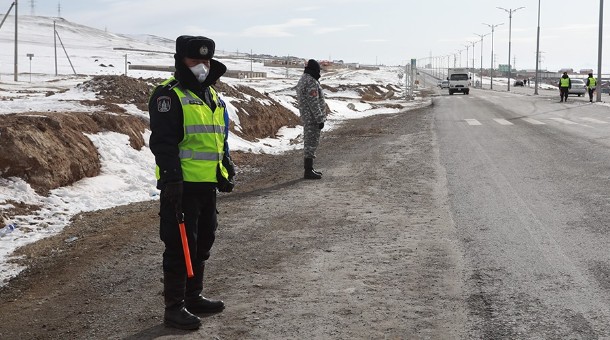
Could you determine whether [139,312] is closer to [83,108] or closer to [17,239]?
[17,239]

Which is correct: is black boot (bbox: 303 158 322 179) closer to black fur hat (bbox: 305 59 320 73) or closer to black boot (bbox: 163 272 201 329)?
black fur hat (bbox: 305 59 320 73)

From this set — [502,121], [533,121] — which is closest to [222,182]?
[502,121]

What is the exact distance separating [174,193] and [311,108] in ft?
21.4

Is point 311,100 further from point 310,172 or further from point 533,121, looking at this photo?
point 533,121

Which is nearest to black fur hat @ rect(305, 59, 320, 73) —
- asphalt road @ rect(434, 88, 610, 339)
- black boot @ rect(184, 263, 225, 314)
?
asphalt road @ rect(434, 88, 610, 339)

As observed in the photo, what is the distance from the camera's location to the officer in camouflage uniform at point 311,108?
1055 cm

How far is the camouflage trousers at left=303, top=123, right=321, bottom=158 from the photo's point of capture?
35.1 feet

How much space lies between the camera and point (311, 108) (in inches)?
417

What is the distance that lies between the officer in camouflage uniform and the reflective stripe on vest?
6072mm

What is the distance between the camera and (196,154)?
4.45 meters

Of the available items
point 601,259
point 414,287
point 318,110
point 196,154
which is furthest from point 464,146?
point 196,154

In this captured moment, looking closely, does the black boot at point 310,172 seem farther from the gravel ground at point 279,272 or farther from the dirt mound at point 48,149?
the dirt mound at point 48,149

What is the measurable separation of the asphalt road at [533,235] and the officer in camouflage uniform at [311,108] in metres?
2.24

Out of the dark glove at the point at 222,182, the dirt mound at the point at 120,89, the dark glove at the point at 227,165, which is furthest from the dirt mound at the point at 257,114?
the dark glove at the point at 222,182
